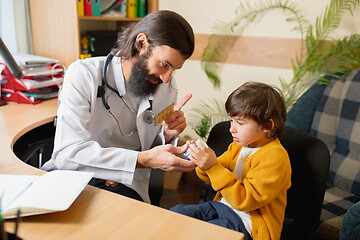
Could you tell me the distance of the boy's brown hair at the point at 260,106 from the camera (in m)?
1.20

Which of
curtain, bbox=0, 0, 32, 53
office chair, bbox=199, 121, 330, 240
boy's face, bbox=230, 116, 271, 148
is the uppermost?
curtain, bbox=0, 0, 32, 53

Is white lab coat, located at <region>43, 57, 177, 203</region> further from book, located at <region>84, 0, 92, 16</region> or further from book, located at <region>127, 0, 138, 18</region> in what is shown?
book, located at <region>127, 0, 138, 18</region>

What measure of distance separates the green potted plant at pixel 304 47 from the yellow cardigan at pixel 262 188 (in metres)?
1.22

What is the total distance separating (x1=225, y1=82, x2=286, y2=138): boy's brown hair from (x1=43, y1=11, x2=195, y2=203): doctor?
0.25 meters

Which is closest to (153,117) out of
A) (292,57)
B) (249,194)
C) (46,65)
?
(249,194)

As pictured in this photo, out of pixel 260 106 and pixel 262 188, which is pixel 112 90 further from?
pixel 262 188

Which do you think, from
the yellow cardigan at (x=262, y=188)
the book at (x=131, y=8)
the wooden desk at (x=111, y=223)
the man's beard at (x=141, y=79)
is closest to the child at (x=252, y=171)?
the yellow cardigan at (x=262, y=188)

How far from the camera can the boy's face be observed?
121cm

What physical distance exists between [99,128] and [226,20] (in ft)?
5.15

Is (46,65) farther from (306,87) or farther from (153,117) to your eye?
(306,87)

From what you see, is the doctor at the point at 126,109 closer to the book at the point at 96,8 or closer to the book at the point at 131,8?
the book at the point at 96,8

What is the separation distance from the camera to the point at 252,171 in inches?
45.9

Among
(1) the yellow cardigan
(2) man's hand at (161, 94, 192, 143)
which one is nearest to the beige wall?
(2) man's hand at (161, 94, 192, 143)

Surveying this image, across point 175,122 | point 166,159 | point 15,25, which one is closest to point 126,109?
point 175,122
